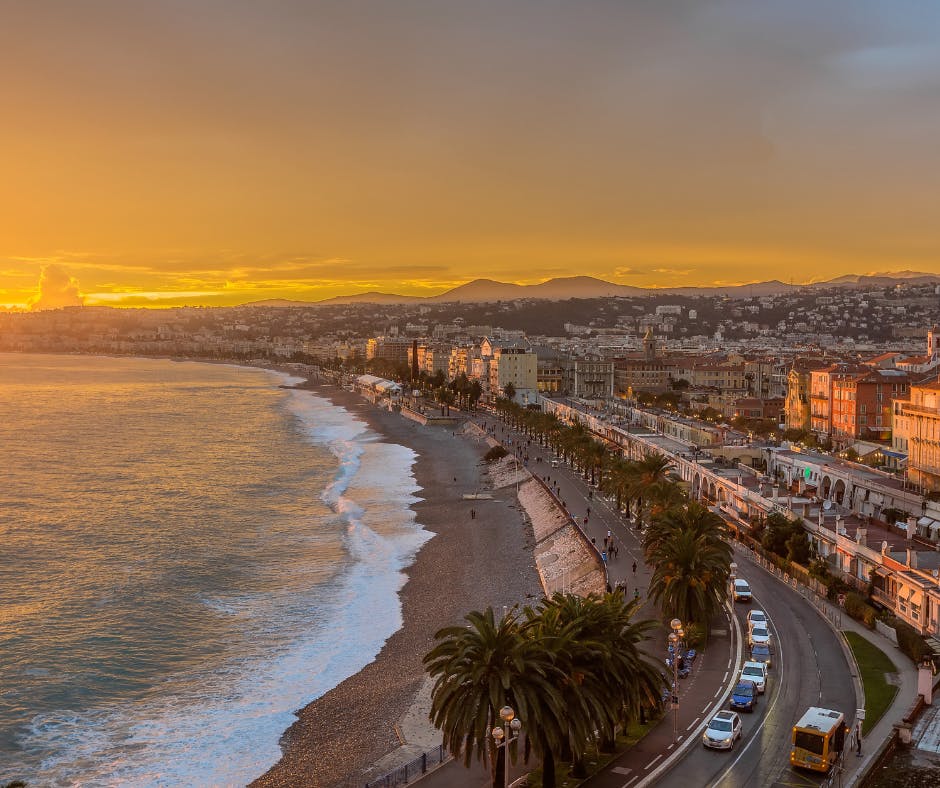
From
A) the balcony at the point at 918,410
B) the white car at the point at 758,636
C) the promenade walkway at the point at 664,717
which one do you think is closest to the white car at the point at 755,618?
the white car at the point at 758,636

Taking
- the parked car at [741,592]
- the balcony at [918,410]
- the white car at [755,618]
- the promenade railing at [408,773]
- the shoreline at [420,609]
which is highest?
the balcony at [918,410]

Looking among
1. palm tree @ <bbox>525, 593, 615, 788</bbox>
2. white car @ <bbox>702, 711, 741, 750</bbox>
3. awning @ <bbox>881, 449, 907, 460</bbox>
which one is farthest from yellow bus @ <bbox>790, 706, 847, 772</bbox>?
awning @ <bbox>881, 449, 907, 460</bbox>

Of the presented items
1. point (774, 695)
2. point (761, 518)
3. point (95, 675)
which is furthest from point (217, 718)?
point (761, 518)

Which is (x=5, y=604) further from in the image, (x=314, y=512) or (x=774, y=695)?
(x=774, y=695)

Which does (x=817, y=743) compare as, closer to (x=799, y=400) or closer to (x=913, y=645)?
(x=913, y=645)

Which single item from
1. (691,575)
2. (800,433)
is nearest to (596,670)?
(691,575)

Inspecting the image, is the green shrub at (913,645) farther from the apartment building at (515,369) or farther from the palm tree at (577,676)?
the apartment building at (515,369)
